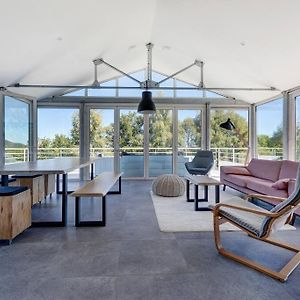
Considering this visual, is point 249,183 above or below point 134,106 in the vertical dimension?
below

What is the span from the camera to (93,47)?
4.80 meters

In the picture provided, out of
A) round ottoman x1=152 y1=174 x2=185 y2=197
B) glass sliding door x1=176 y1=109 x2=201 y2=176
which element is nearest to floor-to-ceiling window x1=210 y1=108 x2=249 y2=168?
glass sliding door x1=176 y1=109 x2=201 y2=176

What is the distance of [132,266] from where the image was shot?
2.18m

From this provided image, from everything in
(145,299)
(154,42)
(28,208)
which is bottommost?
(145,299)

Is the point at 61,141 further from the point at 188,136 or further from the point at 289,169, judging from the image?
the point at 289,169

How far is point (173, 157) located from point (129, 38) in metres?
3.68

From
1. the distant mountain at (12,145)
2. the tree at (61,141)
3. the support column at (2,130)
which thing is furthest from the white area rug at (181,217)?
the tree at (61,141)

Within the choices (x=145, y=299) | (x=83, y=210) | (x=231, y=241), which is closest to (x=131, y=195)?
(x=83, y=210)

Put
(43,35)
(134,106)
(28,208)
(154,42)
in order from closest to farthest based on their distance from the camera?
(28,208), (43,35), (154,42), (134,106)

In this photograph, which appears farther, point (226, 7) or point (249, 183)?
point (249, 183)

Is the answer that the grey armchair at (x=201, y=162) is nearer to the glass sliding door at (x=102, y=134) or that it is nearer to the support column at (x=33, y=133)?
the glass sliding door at (x=102, y=134)

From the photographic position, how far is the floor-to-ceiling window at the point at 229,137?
7602 mm

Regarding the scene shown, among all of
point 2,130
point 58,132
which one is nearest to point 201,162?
point 58,132

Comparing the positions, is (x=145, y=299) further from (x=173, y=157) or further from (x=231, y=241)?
(x=173, y=157)
